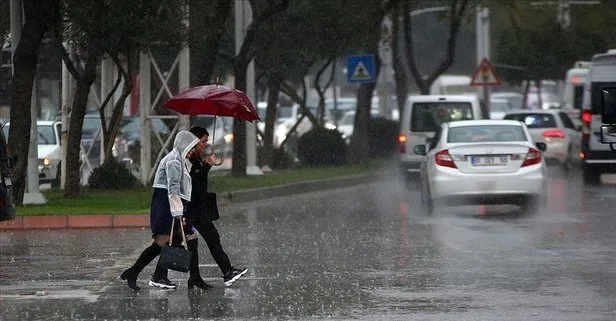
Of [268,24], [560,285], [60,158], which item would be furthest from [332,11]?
[560,285]

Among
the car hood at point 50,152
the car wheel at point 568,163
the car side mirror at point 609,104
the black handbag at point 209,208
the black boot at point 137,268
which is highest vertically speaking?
the car side mirror at point 609,104

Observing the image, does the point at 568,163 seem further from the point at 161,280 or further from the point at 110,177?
the point at 161,280

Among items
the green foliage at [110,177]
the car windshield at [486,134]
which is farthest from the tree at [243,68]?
the car windshield at [486,134]

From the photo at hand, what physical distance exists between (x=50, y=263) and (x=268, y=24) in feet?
60.3

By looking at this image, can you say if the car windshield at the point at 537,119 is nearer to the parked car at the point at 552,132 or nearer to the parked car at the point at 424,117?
the parked car at the point at 552,132

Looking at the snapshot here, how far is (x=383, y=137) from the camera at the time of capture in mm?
42094

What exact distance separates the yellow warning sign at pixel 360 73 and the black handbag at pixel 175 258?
21049mm

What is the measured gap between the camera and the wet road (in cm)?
1169

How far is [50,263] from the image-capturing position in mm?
15398

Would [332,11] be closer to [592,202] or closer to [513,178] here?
[592,202]

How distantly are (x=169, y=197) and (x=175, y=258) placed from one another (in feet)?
1.70

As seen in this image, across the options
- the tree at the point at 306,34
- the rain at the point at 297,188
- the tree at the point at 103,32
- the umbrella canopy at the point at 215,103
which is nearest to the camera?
the rain at the point at 297,188

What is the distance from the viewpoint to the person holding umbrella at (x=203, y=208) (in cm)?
1332

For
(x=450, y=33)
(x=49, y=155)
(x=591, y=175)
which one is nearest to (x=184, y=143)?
(x=49, y=155)
